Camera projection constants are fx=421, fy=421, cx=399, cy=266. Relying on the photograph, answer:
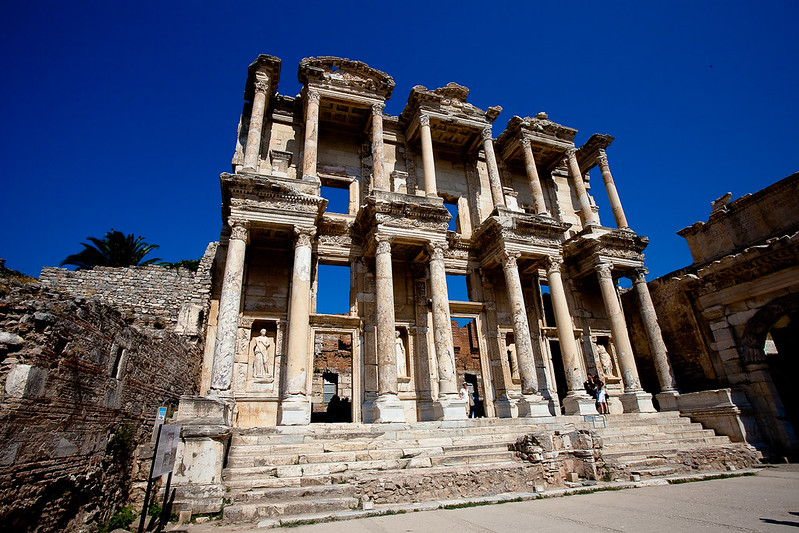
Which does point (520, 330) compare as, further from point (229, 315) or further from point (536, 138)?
point (536, 138)

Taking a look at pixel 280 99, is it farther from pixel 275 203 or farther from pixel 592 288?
pixel 592 288

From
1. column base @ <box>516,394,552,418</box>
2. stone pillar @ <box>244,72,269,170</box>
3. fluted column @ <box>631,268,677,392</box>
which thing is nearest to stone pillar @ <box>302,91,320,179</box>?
stone pillar @ <box>244,72,269,170</box>

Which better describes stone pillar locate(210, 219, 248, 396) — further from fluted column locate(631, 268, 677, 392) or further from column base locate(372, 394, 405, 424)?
fluted column locate(631, 268, 677, 392)

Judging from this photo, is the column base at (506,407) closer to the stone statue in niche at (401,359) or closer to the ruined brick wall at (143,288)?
the stone statue in niche at (401,359)

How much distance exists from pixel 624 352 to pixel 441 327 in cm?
767

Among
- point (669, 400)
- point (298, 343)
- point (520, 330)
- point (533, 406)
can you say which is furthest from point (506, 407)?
point (298, 343)

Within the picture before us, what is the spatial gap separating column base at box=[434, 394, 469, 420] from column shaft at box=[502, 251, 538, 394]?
280cm

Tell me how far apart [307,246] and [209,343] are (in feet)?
14.9

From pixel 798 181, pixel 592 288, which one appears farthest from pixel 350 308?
pixel 798 181

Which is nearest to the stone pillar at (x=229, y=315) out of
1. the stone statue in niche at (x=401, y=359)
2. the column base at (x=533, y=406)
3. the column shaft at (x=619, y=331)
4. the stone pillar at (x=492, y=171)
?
the stone statue in niche at (x=401, y=359)

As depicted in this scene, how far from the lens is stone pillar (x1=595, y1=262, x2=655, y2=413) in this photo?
1515cm

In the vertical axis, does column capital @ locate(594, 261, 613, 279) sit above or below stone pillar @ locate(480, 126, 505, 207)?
below

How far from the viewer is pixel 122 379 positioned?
827 cm

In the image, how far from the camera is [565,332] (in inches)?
608
